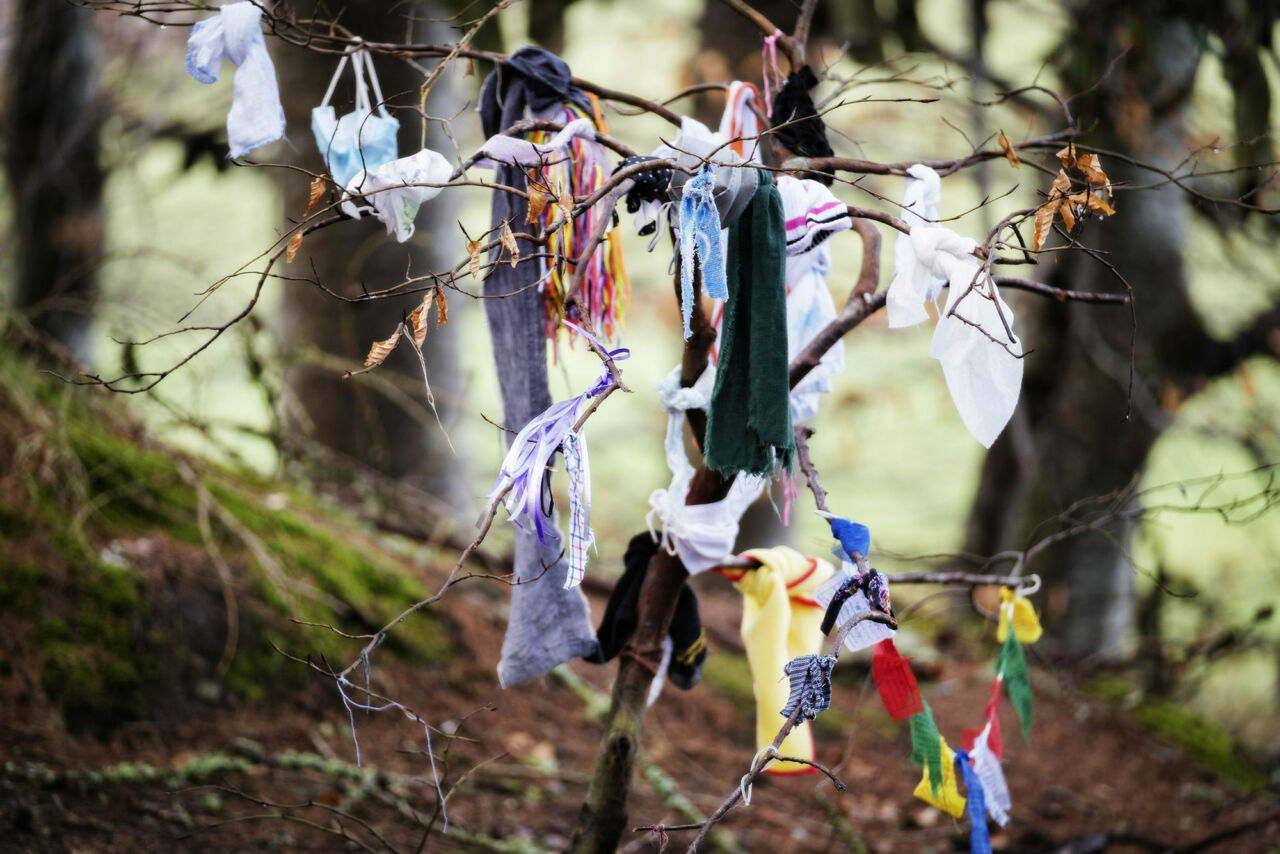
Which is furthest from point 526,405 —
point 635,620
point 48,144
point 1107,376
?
point 48,144

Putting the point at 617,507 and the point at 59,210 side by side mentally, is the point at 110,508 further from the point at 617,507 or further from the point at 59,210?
the point at 617,507

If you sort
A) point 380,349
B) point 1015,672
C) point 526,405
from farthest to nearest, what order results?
point 1015,672 < point 526,405 < point 380,349

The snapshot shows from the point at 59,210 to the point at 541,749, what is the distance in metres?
3.91

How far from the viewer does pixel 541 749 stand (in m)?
3.20

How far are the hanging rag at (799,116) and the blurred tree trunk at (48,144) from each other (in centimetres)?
425

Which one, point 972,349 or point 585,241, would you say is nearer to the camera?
point 972,349

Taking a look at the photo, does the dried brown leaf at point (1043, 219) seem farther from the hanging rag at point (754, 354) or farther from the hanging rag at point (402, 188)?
the hanging rag at point (402, 188)

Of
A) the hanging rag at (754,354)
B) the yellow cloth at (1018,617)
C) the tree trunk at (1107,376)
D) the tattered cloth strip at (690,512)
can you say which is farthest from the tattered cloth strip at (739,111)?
the tree trunk at (1107,376)

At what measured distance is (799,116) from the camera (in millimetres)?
2027

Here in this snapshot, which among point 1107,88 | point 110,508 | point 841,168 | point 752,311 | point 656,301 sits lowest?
point 752,311

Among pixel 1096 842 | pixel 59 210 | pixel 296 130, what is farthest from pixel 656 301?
pixel 1096 842

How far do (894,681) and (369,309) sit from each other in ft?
11.4

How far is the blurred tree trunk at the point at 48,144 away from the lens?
198 inches

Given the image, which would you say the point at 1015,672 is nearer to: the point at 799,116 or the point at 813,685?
the point at 813,685
